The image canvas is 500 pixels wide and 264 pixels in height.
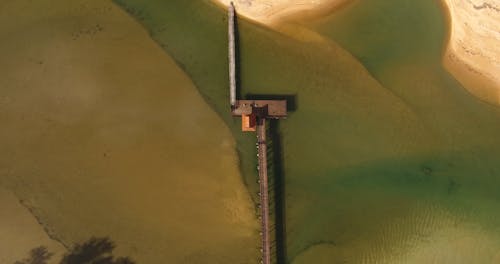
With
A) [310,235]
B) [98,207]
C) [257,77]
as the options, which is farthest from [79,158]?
[310,235]

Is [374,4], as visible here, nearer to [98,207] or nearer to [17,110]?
[98,207]

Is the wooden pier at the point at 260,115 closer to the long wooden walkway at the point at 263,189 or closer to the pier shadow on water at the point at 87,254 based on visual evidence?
the long wooden walkway at the point at 263,189

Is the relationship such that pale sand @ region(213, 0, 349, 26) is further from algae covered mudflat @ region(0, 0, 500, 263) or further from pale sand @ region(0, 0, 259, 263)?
pale sand @ region(0, 0, 259, 263)

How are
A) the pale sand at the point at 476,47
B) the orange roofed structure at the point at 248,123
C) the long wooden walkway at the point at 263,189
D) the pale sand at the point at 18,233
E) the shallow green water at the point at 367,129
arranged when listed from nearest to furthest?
1. the pale sand at the point at 18,233
2. the long wooden walkway at the point at 263,189
3. the orange roofed structure at the point at 248,123
4. the shallow green water at the point at 367,129
5. the pale sand at the point at 476,47

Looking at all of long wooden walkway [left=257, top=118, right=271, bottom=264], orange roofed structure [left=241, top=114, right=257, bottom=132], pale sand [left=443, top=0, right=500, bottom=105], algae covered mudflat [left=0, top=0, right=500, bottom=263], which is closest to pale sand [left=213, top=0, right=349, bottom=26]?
algae covered mudflat [left=0, top=0, right=500, bottom=263]

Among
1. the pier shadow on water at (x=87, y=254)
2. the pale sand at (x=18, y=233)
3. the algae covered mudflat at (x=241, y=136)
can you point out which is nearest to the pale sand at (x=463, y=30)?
the algae covered mudflat at (x=241, y=136)

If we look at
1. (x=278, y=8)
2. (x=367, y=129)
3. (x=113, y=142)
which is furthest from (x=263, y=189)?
(x=278, y=8)

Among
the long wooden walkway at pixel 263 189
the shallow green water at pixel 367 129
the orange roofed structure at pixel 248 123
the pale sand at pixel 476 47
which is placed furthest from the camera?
the pale sand at pixel 476 47
